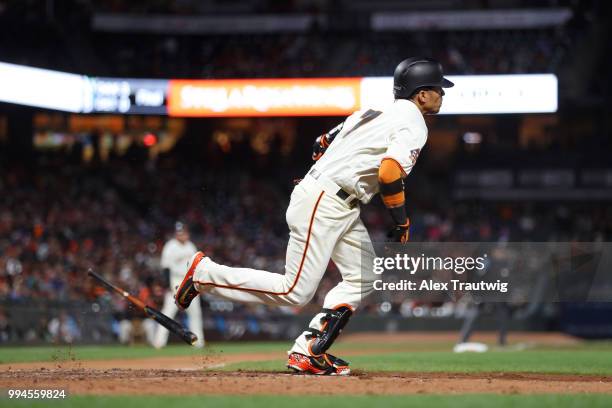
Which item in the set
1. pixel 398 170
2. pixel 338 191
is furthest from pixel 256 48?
pixel 398 170

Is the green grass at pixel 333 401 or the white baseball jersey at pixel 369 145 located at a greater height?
the white baseball jersey at pixel 369 145

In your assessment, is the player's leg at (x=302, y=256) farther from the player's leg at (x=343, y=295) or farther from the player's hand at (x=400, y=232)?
the player's hand at (x=400, y=232)

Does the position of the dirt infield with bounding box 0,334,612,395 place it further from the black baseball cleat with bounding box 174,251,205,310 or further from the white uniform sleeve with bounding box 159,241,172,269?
the white uniform sleeve with bounding box 159,241,172,269

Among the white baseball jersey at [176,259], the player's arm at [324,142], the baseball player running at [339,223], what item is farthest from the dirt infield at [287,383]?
the white baseball jersey at [176,259]

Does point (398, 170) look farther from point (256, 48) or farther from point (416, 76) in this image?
point (256, 48)

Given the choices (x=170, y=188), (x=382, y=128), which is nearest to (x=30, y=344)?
A: (x=170, y=188)

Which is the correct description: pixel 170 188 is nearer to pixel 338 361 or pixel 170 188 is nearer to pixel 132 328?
pixel 132 328

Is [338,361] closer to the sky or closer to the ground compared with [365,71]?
closer to the ground
